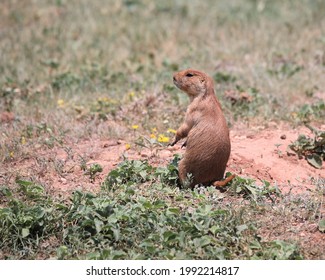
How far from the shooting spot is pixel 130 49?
9.88 meters

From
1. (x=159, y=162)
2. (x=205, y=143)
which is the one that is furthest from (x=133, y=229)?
(x=159, y=162)

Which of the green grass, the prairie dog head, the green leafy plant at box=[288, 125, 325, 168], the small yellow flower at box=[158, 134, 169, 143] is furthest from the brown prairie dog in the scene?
the green leafy plant at box=[288, 125, 325, 168]

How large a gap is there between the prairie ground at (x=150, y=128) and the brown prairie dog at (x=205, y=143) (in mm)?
166

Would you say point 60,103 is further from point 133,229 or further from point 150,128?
point 133,229

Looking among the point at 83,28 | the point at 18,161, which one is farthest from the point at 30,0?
the point at 18,161

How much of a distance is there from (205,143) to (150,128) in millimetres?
1757

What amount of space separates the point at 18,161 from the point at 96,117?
52.3 inches

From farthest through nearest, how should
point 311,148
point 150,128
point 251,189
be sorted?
1. point 150,128
2. point 311,148
3. point 251,189

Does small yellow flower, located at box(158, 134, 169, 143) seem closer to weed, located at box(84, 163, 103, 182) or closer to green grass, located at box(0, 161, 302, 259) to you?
weed, located at box(84, 163, 103, 182)

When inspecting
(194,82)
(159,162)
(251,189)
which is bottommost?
(159,162)

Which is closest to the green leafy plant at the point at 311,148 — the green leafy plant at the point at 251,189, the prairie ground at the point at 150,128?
the prairie ground at the point at 150,128

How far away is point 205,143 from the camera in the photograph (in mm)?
5262
